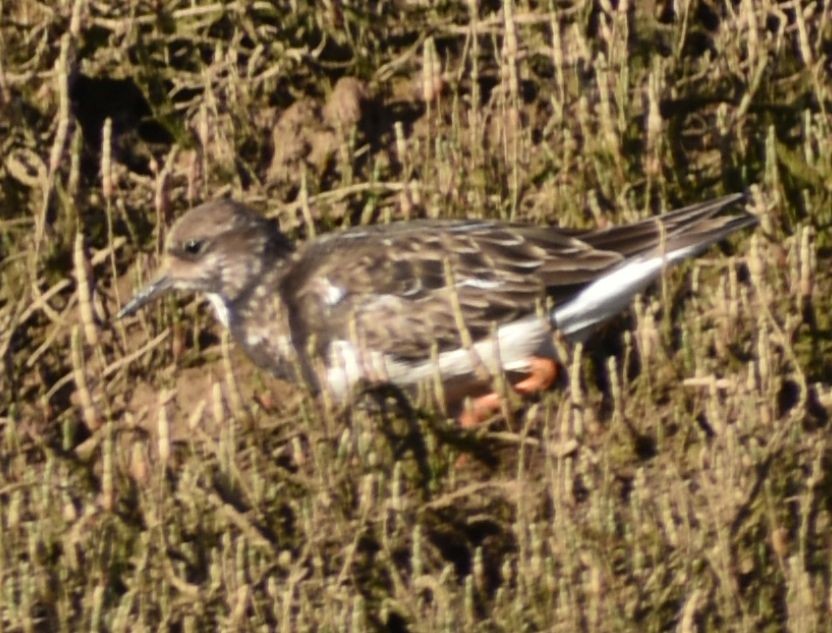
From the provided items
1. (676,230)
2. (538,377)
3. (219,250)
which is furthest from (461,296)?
(219,250)

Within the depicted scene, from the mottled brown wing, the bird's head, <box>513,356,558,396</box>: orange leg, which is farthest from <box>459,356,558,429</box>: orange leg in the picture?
the bird's head

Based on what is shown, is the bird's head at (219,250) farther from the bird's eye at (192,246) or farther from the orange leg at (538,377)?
the orange leg at (538,377)

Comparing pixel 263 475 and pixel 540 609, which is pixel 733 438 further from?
pixel 263 475

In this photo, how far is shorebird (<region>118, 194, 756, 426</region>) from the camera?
5.81m

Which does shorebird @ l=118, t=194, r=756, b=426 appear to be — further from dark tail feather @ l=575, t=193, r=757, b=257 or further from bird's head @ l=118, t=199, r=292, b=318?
bird's head @ l=118, t=199, r=292, b=318

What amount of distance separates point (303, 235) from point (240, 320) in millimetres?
502

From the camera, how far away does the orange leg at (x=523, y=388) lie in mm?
5625

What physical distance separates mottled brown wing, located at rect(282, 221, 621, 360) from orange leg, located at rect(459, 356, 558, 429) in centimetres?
15

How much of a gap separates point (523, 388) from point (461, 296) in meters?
0.32

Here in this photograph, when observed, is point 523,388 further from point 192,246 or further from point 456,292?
point 192,246

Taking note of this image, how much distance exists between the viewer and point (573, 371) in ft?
16.7

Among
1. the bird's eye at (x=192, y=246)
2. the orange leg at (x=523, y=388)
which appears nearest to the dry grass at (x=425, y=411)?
the orange leg at (x=523, y=388)

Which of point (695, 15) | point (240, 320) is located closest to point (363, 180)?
point (240, 320)

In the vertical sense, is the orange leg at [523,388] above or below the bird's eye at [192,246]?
below
